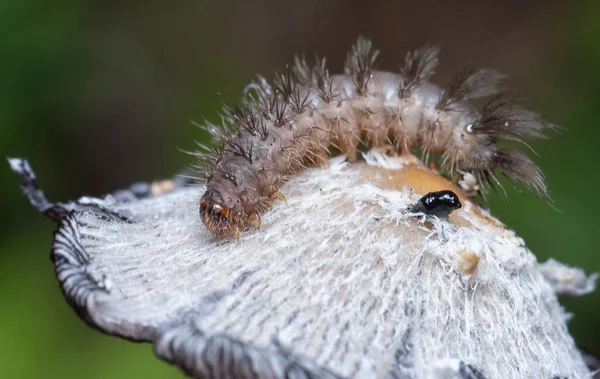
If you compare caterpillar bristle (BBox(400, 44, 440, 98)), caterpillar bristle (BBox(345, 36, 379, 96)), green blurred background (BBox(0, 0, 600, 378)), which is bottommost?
green blurred background (BBox(0, 0, 600, 378))

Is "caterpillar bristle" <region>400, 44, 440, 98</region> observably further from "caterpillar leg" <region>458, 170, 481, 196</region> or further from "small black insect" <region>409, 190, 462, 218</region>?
"small black insect" <region>409, 190, 462, 218</region>

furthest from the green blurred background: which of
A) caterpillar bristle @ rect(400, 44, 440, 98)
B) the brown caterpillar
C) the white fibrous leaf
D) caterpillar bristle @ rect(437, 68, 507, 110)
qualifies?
caterpillar bristle @ rect(400, 44, 440, 98)

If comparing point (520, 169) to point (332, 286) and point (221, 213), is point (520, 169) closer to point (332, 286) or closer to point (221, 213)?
point (332, 286)

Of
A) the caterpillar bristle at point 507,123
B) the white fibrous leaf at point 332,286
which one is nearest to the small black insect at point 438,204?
the white fibrous leaf at point 332,286

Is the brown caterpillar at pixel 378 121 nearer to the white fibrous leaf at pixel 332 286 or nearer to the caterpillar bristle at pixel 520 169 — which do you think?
the caterpillar bristle at pixel 520 169

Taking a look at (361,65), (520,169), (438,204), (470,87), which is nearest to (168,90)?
(361,65)

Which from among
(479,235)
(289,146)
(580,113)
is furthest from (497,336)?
(580,113)
